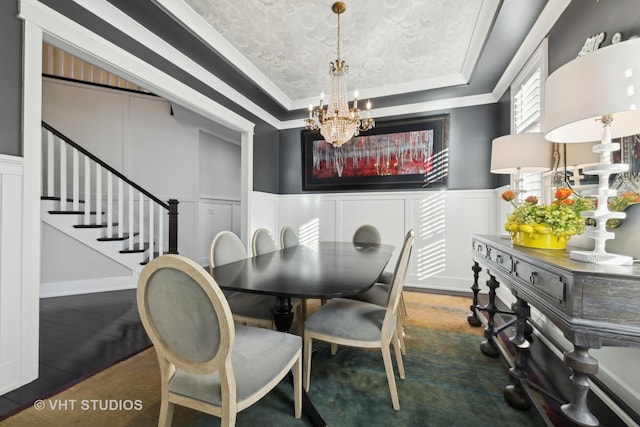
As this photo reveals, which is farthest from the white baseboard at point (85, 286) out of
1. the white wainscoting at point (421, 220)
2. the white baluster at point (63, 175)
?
the white wainscoting at point (421, 220)

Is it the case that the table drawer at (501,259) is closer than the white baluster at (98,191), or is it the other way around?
the table drawer at (501,259)

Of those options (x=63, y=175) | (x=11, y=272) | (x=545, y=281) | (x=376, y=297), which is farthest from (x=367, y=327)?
(x=63, y=175)

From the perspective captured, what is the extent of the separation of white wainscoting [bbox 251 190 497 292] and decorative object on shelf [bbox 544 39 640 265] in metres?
2.52

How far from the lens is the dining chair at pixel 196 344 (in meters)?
0.88

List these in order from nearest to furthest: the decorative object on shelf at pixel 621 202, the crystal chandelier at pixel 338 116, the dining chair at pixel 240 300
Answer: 1. the decorative object on shelf at pixel 621 202
2. the dining chair at pixel 240 300
3. the crystal chandelier at pixel 338 116

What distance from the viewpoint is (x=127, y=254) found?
3477mm

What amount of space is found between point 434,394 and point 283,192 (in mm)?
3634

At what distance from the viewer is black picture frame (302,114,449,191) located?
12.2ft

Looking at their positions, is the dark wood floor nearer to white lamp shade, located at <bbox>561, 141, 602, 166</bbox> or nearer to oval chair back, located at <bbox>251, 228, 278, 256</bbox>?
oval chair back, located at <bbox>251, 228, 278, 256</bbox>

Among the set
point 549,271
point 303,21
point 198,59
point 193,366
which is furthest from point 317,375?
point 198,59

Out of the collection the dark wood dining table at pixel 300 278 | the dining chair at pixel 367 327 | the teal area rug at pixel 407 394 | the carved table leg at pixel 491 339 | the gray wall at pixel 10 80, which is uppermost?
the gray wall at pixel 10 80

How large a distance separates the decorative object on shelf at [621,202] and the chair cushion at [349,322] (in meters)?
1.23

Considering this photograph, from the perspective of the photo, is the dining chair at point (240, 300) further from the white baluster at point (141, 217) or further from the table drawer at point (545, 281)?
the white baluster at point (141, 217)

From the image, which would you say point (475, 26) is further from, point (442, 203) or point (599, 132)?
point (442, 203)
